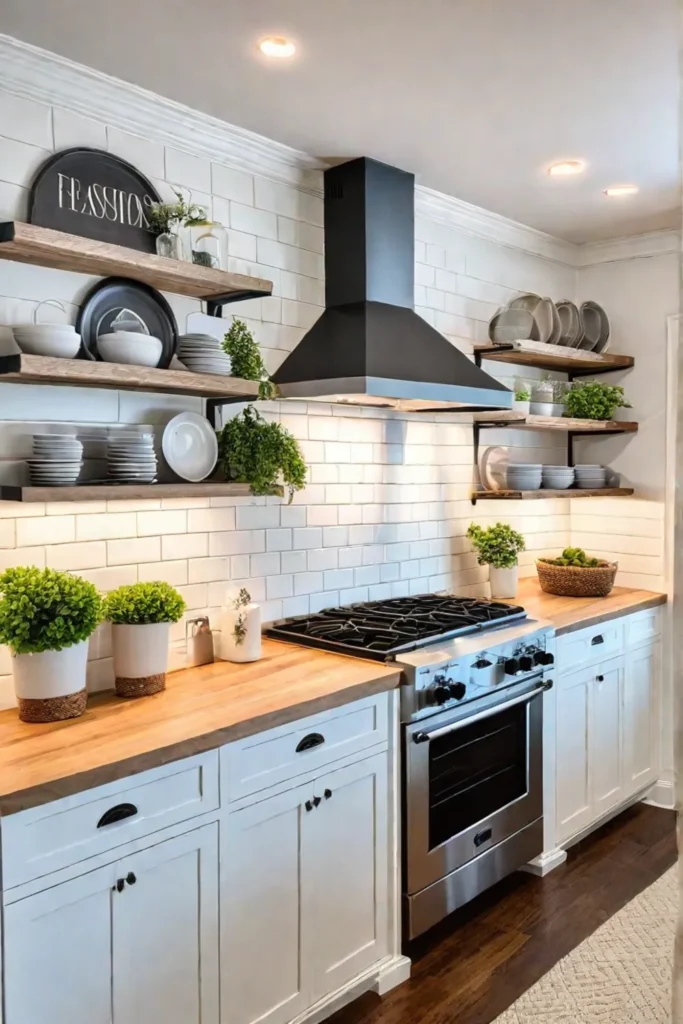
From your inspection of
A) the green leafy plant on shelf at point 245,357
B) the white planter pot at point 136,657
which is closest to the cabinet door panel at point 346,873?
the white planter pot at point 136,657

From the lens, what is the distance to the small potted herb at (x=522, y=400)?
396 centimetres

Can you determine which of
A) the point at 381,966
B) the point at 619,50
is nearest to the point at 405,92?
the point at 619,50

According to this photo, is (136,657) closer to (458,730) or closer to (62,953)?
(62,953)

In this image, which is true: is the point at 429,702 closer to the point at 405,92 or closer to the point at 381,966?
the point at 381,966

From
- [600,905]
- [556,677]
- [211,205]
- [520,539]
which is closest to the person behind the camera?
[211,205]

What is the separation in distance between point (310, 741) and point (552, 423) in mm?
2262

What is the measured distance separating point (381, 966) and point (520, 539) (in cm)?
197

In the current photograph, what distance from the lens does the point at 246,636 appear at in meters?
2.74

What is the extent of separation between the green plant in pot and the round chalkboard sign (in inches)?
79.4

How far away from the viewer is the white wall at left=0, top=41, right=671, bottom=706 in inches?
93.0

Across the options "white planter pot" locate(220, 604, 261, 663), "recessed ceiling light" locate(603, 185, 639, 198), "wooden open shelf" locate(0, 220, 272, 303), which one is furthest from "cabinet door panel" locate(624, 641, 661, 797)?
"wooden open shelf" locate(0, 220, 272, 303)

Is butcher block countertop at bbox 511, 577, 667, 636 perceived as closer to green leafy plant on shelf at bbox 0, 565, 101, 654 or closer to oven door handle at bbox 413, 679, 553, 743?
oven door handle at bbox 413, 679, 553, 743

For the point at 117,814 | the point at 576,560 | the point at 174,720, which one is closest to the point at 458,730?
the point at 174,720

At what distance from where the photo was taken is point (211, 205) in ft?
9.36
